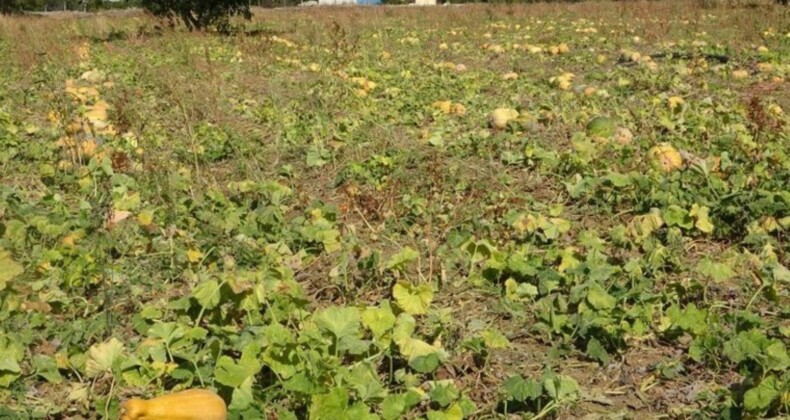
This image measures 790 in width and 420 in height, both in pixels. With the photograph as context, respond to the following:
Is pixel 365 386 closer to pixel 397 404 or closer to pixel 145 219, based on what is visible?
pixel 397 404

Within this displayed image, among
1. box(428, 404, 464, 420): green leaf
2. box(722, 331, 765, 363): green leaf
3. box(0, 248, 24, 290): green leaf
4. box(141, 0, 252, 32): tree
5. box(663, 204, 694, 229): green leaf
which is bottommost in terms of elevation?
box(428, 404, 464, 420): green leaf

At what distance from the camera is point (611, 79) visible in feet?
28.2

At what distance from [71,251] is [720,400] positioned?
9.63ft

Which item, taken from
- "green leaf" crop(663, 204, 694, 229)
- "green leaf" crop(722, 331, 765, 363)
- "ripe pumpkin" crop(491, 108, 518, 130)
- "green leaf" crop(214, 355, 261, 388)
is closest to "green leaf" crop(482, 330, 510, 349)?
"green leaf" crop(722, 331, 765, 363)

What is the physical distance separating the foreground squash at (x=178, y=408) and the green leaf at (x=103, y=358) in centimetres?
34

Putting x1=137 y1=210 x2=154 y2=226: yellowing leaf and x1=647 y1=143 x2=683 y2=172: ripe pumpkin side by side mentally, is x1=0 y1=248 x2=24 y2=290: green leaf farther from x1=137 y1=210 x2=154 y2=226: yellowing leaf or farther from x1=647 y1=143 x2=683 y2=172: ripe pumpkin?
x1=647 y1=143 x2=683 y2=172: ripe pumpkin

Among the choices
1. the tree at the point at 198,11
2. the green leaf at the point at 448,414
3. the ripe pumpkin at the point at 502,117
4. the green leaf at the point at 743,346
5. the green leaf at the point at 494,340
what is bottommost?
the green leaf at the point at 448,414

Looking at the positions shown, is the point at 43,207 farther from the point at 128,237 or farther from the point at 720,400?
the point at 720,400

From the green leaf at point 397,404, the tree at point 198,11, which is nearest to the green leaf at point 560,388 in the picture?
the green leaf at point 397,404

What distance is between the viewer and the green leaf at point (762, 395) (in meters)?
2.09

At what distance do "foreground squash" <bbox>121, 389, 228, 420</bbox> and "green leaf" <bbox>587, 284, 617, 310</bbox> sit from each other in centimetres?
146

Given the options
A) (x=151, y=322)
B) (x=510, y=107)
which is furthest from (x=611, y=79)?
(x=151, y=322)

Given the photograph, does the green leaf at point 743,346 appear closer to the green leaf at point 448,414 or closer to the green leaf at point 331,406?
the green leaf at point 448,414

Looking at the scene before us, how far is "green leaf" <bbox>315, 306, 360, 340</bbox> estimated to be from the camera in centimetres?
243
